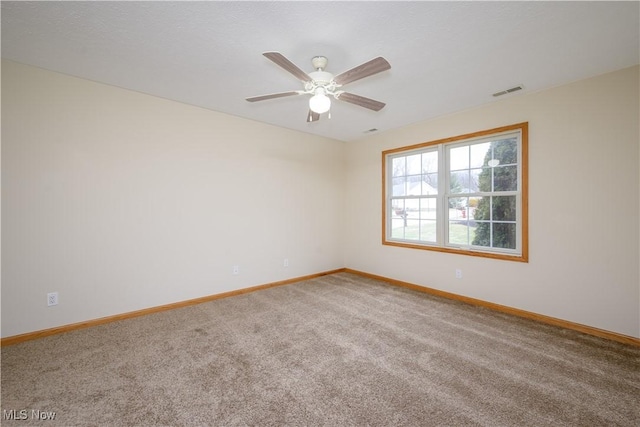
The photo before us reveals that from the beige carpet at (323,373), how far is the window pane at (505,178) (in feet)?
5.10

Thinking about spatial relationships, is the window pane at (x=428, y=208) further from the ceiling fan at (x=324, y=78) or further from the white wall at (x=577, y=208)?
the ceiling fan at (x=324, y=78)

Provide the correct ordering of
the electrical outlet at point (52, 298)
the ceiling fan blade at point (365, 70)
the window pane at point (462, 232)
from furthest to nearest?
the window pane at point (462, 232) < the electrical outlet at point (52, 298) < the ceiling fan blade at point (365, 70)

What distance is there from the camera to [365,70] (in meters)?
1.88

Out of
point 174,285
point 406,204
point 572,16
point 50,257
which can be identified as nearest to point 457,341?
point 406,204

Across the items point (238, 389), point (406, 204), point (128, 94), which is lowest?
point (238, 389)

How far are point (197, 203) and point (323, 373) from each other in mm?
2617

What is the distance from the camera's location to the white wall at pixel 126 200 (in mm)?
2443

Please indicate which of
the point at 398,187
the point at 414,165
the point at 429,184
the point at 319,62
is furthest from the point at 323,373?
the point at 414,165

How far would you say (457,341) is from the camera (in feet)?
8.04

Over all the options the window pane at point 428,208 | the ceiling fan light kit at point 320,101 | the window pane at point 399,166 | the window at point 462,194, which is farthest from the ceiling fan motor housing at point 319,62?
the window pane at point 428,208

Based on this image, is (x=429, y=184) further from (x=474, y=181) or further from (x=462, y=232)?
(x=462, y=232)

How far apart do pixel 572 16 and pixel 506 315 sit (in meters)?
2.89

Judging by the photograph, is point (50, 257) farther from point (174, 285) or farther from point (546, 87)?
point (546, 87)

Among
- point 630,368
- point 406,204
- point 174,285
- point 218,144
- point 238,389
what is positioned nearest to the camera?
point 238,389
